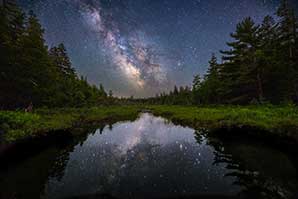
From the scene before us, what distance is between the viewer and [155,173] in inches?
290

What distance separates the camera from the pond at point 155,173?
18.4ft

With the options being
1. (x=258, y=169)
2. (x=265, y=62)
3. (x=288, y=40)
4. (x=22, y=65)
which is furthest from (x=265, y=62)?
(x=22, y=65)

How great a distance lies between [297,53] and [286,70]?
321 cm

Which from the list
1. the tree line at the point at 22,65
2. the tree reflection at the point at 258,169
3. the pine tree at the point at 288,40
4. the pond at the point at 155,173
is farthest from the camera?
the pine tree at the point at 288,40

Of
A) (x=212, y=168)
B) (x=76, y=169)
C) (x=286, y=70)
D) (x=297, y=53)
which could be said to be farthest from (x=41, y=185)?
(x=297, y=53)

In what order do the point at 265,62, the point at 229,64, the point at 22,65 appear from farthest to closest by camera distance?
the point at 229,64, the point at 265,62, the point at 22,65

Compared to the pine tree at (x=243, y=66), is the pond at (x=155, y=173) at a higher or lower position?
lower

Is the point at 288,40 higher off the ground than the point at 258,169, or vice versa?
the point at 288,40

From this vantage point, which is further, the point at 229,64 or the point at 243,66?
the point at 229,64

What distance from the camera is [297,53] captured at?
26828 mm

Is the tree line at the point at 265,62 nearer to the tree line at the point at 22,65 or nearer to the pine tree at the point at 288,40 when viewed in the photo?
the pine tree at the point at 288,40

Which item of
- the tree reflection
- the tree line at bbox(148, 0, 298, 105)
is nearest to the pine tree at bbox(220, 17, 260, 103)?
the tree line at bbox(148, 0, 298, 105)

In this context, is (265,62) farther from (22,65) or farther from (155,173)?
(22,65)

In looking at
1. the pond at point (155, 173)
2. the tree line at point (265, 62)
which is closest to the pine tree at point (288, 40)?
the tree line at point (265, 62)
